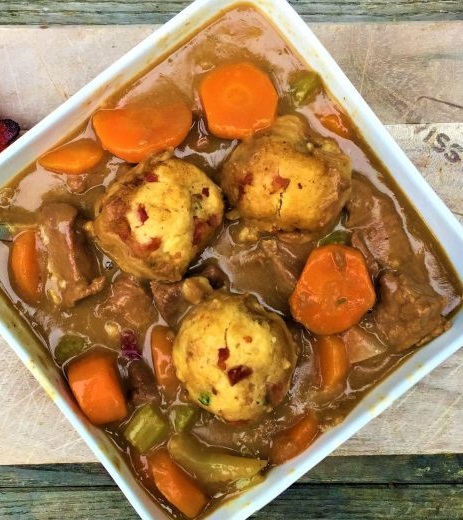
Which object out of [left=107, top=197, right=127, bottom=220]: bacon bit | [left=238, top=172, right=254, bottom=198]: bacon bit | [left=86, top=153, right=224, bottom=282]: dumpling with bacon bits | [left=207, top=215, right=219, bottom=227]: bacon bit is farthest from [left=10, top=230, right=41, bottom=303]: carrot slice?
[left=238, top=172, right=254, bottom=198]: bacon bit

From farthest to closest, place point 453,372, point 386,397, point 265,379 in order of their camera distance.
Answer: point 453,372
point 386,397
point 265,379

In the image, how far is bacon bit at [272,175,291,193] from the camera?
6.98ft

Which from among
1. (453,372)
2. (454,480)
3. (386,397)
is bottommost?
(454,480)

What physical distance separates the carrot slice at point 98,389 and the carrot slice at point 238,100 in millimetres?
972

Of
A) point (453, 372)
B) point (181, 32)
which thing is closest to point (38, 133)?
point (181, 32)

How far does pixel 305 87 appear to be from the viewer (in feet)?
7.78

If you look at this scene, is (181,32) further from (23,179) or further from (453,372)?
(453,372)

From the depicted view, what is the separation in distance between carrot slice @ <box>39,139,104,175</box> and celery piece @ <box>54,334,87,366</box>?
618 millimetres

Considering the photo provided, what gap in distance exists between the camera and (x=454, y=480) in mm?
2789

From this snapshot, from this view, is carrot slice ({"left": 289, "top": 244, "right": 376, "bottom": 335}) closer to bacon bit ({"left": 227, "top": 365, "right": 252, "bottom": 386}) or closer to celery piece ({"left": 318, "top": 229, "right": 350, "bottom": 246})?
celery piece ({"left": 318, "top": 229, "right": 350, "bottom": 246})

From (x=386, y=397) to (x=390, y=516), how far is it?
836 mm

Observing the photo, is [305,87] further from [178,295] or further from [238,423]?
[238,423]

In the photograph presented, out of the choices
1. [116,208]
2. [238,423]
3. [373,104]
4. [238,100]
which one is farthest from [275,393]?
[373,104]

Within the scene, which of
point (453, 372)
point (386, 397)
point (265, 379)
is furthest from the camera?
point (453, 372)
